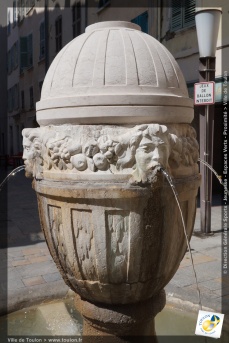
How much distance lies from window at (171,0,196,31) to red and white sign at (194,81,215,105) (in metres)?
3.93

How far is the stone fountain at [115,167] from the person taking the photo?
1980mm

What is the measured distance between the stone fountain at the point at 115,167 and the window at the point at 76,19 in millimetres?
12599

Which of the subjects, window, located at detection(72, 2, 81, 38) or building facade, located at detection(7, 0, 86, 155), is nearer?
window, located at detection(72, 2, 81, 38)

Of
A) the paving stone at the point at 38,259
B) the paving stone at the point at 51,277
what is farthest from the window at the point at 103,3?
the paving stone at the point at 51,277

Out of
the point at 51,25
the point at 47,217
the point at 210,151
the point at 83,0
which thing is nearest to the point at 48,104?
the point at 47,217

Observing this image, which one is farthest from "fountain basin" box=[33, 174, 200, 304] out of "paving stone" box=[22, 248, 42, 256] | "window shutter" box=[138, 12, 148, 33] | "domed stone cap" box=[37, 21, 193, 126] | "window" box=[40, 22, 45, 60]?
"window" box=[40, 22, 45, 60]

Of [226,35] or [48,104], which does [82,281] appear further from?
[226,35]

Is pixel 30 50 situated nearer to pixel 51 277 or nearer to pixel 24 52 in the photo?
pixel 24 52

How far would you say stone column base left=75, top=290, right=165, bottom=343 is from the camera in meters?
2.25

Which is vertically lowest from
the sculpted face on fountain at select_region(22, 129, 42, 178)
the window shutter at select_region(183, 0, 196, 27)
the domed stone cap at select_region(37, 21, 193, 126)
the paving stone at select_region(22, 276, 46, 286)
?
the paving stone at select_region(22, 276, 46, 286)

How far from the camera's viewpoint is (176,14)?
30.0 feet

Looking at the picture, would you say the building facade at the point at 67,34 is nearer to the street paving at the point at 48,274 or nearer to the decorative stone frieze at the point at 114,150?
the street paving at the point at 48,274

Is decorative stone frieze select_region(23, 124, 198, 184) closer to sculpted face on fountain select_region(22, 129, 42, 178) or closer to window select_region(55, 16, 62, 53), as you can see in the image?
sculpted face on fountain select_region(22, 129, 42, 178)

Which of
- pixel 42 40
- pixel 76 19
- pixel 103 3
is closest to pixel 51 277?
pixel 103 3
